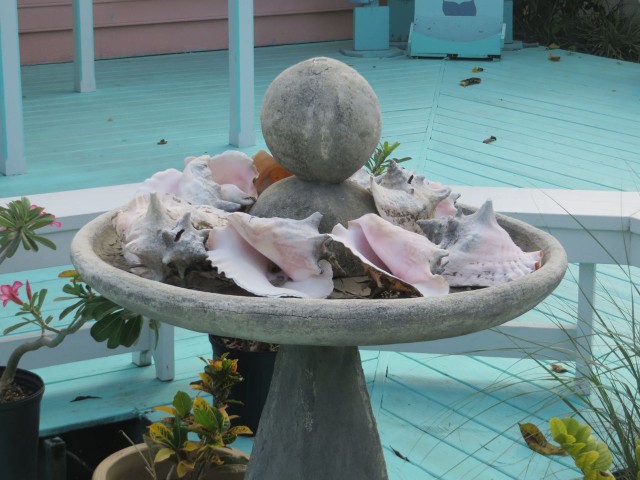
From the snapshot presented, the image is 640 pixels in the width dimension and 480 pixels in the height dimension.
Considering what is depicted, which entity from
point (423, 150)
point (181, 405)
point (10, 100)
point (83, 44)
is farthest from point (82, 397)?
point (83, 44)

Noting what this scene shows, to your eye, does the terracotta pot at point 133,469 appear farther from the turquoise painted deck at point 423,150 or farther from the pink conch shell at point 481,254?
the pink conch shell at point 481,254

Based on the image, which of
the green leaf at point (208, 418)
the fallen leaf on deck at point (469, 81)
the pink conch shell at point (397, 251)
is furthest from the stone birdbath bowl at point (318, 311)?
the fallen leaf on deck at point (469, 81)

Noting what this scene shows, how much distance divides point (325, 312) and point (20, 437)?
1.22 metres

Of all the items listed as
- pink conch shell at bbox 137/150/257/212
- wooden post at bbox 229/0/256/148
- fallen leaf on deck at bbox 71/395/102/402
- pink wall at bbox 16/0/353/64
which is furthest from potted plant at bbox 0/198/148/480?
pink wall at bbox 16/0/353/64

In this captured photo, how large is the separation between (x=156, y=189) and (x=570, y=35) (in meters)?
8.00

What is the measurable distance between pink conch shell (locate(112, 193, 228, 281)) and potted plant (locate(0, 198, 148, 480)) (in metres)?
0.57

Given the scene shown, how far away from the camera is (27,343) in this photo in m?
2.32

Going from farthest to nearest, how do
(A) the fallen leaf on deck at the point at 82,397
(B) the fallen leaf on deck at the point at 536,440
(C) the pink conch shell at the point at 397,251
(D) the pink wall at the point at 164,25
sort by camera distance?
(D) the pink wall at the point at 164,25
(A) the fallen leaf on deck at the point at 82,397
(B) the fallen leaf on deck at the point at 536,440
(C) the pink conch shell at the point at 397,251

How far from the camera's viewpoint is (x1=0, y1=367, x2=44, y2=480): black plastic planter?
2254 mm

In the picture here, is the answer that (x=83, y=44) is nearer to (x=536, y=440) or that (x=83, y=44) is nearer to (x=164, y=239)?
(x=536, y=440)

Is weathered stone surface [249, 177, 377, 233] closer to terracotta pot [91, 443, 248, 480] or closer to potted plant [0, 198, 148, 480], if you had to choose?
potted plant [0, 198, 148, 480]

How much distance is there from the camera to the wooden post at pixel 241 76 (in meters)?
5.45

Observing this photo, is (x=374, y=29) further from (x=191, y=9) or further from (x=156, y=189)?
(x=156, y=189)

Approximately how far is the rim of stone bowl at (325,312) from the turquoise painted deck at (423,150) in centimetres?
65
